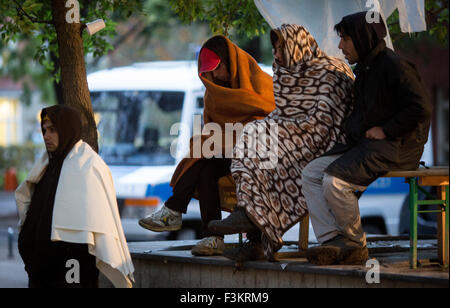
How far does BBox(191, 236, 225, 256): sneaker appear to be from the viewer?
20.2 feet

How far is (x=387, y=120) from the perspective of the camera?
203 inches

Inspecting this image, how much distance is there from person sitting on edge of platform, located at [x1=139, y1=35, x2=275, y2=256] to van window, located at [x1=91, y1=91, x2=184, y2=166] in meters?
4.53

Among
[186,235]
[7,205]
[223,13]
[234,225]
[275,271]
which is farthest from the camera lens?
[7,205]

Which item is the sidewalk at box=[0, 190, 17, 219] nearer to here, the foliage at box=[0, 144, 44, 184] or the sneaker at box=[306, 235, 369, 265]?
the foliage at box=[0, 144, 44, 184]

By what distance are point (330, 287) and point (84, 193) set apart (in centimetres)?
175

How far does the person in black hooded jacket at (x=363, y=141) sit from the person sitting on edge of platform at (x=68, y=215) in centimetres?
140

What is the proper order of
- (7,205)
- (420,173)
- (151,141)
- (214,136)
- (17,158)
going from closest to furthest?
(420,173), (214,136), (151,141), (7,205), (17,158)

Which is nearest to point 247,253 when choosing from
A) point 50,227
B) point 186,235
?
point 50,227

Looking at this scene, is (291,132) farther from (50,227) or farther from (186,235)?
(186,235)

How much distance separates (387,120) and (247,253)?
4.77 feet

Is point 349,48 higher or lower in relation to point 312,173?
higher

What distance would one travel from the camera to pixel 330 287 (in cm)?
521

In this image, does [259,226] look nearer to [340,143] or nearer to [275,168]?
[275,168]

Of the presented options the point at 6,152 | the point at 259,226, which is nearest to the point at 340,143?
the point at 259,226
